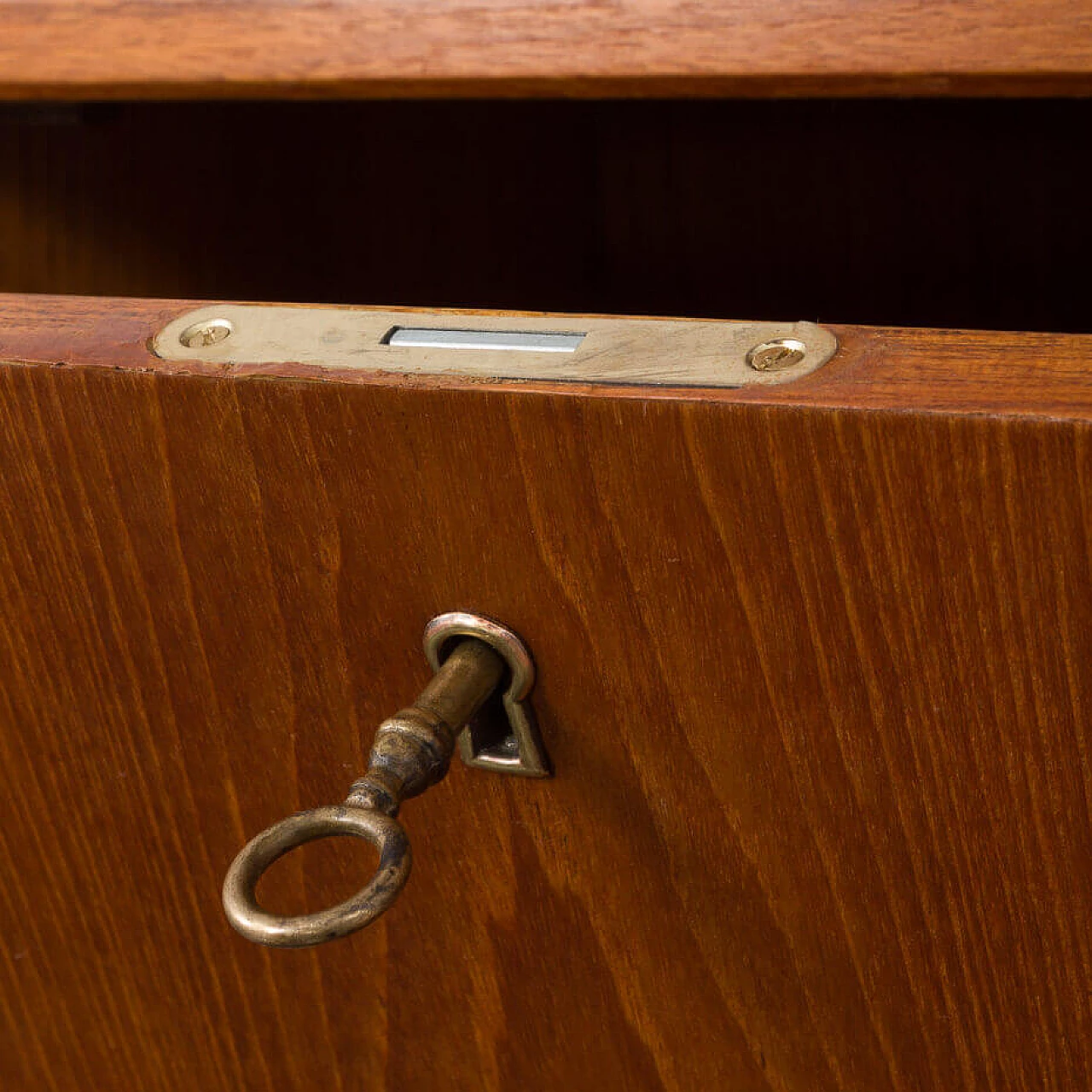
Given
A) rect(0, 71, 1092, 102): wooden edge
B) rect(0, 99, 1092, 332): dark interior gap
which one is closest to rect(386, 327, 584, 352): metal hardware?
rect(0, 71, 1092, 102): wooden edge

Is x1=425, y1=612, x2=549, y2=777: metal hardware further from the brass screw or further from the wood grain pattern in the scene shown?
the wood grain pattern

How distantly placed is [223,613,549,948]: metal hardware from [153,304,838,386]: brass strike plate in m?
0.06

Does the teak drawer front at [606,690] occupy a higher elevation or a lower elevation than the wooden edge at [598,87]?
lower

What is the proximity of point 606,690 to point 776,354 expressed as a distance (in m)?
0.08

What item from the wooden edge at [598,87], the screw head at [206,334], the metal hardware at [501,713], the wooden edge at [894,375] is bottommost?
the metal hardware at [501,713]

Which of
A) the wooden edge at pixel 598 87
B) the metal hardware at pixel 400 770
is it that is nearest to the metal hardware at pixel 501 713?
the metal hardware at pixel 400 770

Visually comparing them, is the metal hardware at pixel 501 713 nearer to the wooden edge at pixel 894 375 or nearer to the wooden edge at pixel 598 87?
the wooden edge at pixel 894 375

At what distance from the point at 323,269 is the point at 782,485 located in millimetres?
426

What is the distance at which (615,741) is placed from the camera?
0.99ft

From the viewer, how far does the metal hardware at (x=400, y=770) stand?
26 centimetres

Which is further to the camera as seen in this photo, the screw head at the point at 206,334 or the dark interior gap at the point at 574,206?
the dark interior gap at the point at 574,206

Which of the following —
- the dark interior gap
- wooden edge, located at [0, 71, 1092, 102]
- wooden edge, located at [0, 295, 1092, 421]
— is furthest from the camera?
the dark interior gap

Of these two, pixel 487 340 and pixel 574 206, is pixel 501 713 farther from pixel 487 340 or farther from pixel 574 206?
pixel 574 206

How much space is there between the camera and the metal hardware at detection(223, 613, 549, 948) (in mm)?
256
